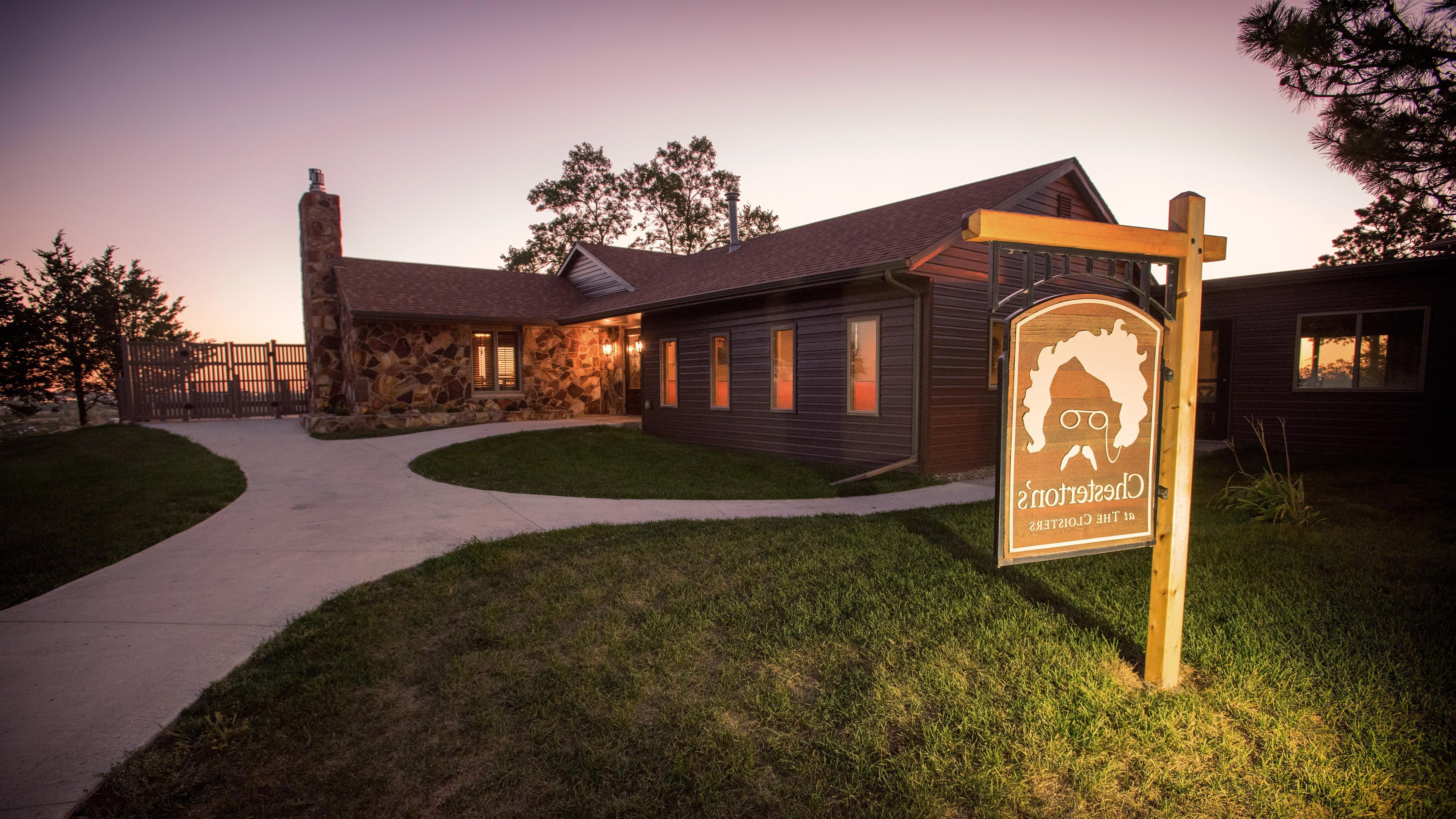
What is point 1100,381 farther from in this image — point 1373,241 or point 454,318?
point 1373,241

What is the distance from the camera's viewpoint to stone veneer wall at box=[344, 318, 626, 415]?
15305 millimetres

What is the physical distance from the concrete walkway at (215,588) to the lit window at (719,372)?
5251 mm

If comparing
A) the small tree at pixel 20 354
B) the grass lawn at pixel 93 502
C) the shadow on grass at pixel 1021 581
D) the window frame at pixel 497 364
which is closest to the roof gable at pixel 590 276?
the window frame at pixel 497 364

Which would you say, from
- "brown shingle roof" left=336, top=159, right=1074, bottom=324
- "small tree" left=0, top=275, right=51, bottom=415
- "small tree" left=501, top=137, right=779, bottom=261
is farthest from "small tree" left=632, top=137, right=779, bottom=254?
"small tree" left=0, top=275, right=51, bottom=415

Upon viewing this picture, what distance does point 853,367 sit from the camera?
976 cm

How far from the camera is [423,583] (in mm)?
4125

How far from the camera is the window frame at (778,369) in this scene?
34.6 feet

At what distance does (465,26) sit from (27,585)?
41.6 ft

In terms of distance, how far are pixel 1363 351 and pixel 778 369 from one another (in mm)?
10298

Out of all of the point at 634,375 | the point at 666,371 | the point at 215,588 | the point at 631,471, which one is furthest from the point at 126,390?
the point at 215,588

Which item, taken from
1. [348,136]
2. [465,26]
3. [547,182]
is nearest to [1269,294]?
[465,26]

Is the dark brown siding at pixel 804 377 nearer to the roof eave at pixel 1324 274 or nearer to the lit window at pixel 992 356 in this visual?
the lit window at pixel 992 356

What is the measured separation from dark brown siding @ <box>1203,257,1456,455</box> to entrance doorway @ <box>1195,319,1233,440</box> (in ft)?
0.53

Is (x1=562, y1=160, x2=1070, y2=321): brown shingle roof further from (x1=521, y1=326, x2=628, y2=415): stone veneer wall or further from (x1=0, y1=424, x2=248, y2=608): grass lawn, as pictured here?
(x1=0, y1=424, x2=248, y2=608): grass lawn
